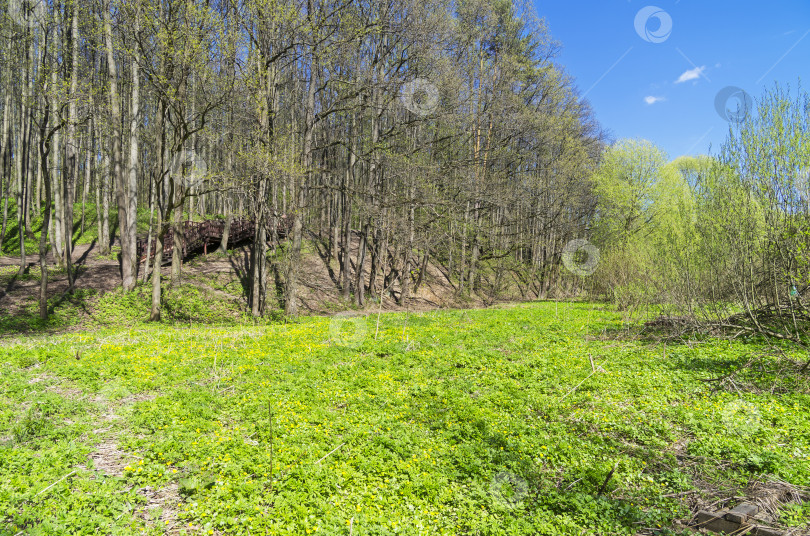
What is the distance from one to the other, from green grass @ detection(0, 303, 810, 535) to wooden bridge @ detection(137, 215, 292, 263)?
41.6 ft

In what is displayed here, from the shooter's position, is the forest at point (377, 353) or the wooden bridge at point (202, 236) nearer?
the forest at point (377, 353)

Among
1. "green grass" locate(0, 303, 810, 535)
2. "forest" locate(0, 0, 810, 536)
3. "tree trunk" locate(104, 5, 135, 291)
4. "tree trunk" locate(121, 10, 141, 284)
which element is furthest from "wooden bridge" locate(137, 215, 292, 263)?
"green grass" locate(0, 303, 810, 535)

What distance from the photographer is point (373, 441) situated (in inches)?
221

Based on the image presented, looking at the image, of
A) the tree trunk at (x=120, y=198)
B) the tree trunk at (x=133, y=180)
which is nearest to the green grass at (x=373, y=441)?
the tree trunk at (x=120, y=198)

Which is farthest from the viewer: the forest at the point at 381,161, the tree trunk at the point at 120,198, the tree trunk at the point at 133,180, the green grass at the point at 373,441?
the tree trunk at the point at 133,180

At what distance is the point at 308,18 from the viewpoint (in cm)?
1530

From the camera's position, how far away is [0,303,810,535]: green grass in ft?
13.5

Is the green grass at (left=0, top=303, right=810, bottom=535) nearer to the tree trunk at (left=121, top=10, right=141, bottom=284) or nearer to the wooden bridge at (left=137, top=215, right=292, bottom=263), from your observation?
the tree trunk at (left=121, top=10, right=141, bottom=284)

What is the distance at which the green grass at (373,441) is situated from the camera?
4.13 metres

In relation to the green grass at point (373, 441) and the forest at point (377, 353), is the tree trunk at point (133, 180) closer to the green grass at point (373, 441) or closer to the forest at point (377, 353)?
the forest at point (377, 353)

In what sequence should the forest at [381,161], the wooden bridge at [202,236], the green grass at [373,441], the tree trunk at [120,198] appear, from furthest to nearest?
the wooden bridge at [202,236]
the tree trunk at [120,198]
the forest at [381,161]
the green grass at [373,441]

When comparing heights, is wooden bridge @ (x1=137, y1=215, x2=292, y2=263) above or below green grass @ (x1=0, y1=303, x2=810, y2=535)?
above

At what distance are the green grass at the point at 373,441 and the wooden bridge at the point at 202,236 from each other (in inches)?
500

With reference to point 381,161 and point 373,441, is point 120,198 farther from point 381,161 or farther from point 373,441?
point 373,441
